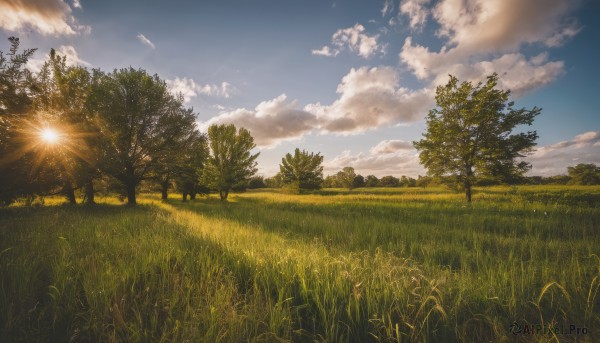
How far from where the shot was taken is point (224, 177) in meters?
24.8

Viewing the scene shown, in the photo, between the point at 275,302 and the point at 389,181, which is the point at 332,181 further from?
the point at 275,302

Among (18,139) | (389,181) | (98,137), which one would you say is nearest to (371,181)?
(389,181)

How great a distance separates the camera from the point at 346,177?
262ft

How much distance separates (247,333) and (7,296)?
290 cm

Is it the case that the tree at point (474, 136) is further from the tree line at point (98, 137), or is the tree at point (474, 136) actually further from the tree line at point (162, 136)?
the tree line at point (98, 137)

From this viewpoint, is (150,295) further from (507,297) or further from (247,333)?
(507,297)

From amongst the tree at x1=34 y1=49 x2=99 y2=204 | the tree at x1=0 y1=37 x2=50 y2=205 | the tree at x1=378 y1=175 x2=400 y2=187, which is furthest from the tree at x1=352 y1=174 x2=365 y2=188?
the tree at x1=0 y1=37 x2=50 y2=205

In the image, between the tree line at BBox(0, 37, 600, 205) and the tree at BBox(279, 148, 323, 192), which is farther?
the tree at BBox(279, 148, 323, 192)

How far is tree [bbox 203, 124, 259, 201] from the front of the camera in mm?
25031

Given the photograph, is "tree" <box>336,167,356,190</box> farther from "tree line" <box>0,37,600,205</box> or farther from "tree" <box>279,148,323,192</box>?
"tree line" <box>0,37,600,205</box>

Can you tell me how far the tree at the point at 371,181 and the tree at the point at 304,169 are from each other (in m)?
54.5

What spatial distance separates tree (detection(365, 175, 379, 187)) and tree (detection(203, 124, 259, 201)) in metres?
77.8

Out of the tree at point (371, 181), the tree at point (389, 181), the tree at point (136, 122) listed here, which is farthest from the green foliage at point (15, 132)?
the tree at point (389, 181)

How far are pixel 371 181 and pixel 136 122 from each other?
3655 inches
